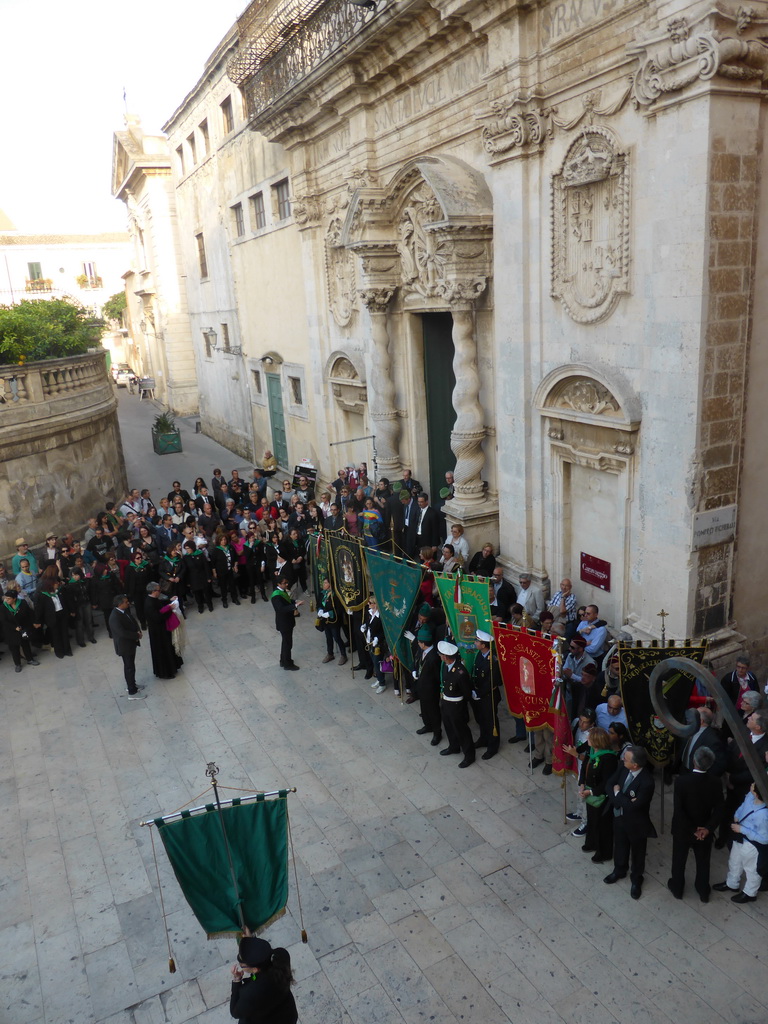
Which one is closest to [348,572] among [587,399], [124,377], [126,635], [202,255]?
[126,635]

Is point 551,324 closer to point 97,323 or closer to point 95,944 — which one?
point 95,944

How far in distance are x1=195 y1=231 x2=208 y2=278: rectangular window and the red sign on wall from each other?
22035mm

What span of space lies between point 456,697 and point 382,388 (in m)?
8.10

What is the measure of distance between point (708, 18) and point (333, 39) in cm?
873

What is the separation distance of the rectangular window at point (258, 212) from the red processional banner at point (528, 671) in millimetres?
15895

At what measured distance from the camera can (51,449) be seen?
16.0 meters

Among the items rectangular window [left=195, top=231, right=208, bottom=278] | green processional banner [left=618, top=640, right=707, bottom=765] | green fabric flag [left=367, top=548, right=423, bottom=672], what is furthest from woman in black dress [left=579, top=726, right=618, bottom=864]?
rectangular window [left=195, top=231, right=208, bottom=278]

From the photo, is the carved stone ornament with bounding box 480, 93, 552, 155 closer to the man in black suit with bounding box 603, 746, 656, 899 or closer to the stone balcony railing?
the stone balcony railing

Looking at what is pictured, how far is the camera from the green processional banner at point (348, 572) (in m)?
10.9

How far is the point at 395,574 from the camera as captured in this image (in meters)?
9.90

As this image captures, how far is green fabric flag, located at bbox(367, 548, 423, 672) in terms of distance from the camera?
966 cm

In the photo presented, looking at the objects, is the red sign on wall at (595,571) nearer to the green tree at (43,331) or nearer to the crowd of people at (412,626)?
the crowd of people at (412,626)

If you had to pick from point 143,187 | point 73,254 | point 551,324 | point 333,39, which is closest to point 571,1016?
point 551,324

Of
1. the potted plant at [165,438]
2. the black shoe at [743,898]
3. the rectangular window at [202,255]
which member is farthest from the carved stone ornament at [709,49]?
the potted plant at [165,438]
